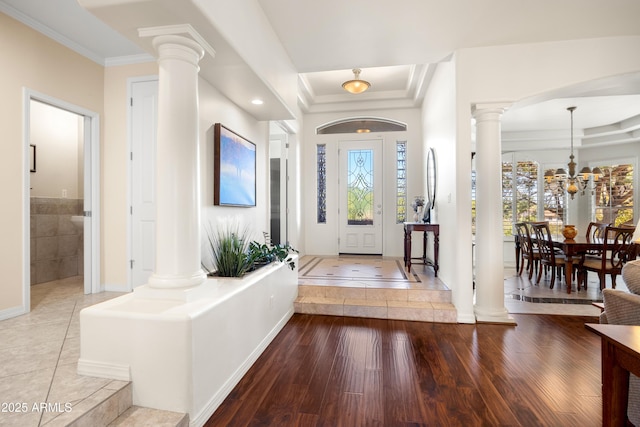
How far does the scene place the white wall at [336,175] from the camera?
6102mm

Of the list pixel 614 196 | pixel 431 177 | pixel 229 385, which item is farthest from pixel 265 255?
pixel 614 196

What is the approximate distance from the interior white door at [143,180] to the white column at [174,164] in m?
1.86

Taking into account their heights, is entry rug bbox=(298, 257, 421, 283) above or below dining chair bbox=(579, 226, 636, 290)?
below

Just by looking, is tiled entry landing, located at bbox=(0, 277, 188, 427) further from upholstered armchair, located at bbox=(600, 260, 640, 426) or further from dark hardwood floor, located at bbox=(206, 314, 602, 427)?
upholstered armchair, located at bbox=(600, 260, 640, 426)

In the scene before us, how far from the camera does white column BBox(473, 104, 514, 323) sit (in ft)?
11.1

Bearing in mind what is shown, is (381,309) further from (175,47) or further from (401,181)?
(401,181)

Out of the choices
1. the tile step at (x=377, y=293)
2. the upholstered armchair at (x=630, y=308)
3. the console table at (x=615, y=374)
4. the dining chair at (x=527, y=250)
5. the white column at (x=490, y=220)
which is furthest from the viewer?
the dining chair at (x=527, y=250)

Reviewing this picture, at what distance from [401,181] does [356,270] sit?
2262 millimetres

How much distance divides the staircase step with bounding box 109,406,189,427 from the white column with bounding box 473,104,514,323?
118 inches

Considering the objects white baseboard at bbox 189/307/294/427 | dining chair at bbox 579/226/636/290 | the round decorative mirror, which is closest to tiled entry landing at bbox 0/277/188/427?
white baseboard at bbox 189/307/294/427

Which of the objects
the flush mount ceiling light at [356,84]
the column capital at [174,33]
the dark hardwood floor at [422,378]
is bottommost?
the dark hardwood floor at [422,378]

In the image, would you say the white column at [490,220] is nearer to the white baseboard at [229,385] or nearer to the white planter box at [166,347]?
the white baseboard at [229,385]

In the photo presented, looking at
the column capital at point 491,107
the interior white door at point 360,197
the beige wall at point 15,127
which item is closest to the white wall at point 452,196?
the column capital at point 491,107

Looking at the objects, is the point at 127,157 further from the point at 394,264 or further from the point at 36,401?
the point at 394,264
